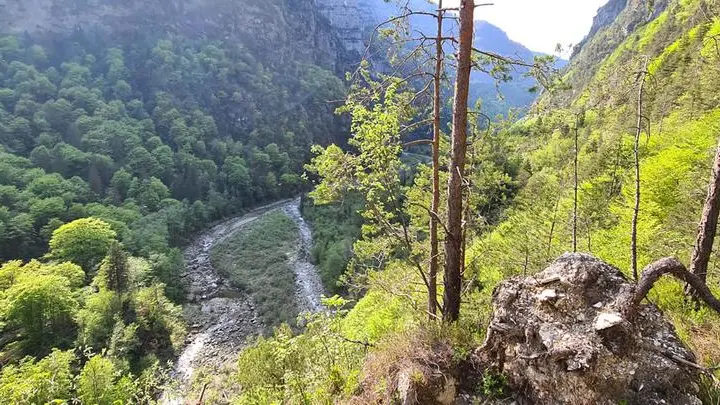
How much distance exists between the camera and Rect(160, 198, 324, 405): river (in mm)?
24359

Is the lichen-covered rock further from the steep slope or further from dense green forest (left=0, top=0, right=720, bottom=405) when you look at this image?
the steep slope

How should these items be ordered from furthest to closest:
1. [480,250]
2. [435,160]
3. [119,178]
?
1. [119,178]
2. [480,250]
3. [435,160]

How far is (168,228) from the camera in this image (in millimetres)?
43812

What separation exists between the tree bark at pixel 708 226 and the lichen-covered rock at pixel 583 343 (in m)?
3.39

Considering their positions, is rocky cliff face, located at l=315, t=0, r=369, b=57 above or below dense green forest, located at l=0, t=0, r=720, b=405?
above

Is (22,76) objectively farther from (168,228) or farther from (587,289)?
(587,289)

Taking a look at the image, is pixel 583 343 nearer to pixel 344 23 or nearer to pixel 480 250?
pixel 480 250

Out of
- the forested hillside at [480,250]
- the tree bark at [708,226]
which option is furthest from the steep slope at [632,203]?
the tree bark at [708,226]

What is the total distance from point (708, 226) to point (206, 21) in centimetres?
10446

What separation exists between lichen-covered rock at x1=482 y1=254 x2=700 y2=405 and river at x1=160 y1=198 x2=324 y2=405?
16.9m

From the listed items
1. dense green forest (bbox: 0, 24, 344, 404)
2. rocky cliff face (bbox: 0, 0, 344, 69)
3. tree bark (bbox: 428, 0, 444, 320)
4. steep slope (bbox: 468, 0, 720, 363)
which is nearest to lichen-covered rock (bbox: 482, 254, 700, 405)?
steep slope (bbox: 468, 0, 720, 363)

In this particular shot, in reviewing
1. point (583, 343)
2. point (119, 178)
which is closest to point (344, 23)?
point (119, 178)

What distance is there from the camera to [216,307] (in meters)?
Result: 31.1

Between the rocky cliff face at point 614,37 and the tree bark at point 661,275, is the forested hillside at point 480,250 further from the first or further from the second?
the rocky cliff face at point 614,37
